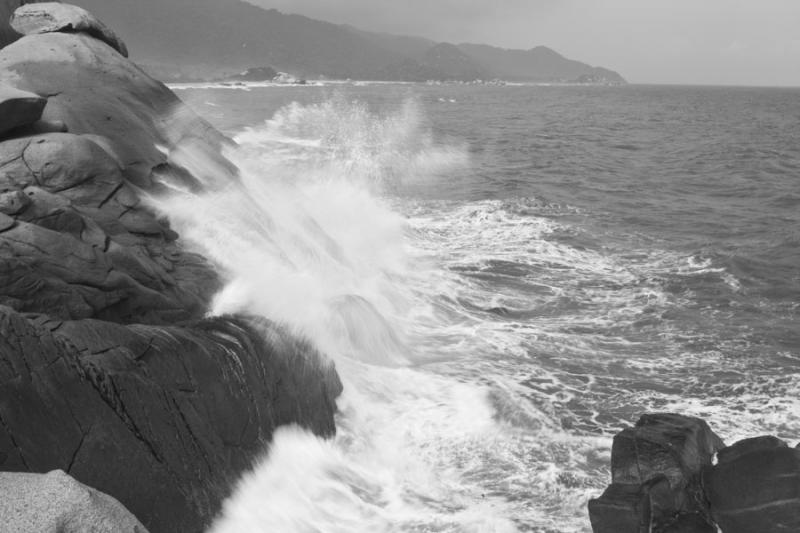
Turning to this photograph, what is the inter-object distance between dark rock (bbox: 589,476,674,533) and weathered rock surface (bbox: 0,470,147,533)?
4.45 meters

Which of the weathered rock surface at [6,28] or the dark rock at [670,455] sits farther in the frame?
the weathered rock surface at [6,28]

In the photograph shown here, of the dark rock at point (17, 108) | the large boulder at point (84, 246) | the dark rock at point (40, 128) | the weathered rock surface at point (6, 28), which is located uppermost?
the weathered rock surface at point (6, 28)

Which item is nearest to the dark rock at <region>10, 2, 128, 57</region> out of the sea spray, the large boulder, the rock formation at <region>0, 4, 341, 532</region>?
the rock formation at <region>0, 4, 341, 532</region>

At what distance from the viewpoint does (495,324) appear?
45.6 feet

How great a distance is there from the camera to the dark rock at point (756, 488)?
22.1 feet

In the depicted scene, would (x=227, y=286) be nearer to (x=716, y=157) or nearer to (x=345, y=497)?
(x=345, y=497)

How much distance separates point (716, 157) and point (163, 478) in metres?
36.8

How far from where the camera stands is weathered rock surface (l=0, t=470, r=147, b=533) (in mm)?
4504

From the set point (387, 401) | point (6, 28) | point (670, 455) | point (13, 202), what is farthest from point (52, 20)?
point (670, 455)

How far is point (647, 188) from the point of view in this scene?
28.3 m

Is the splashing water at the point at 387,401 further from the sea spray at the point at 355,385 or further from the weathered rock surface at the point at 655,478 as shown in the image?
the weathered rock surface at the point at 655,478

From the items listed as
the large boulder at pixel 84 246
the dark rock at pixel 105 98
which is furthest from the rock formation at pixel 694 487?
the dark rock at pixel 105 98

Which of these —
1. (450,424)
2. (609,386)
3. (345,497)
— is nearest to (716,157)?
(609,386)

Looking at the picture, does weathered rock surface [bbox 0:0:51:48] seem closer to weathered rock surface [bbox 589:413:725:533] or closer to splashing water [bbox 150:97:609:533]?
splashing water [bbox 150:97:609:533]
